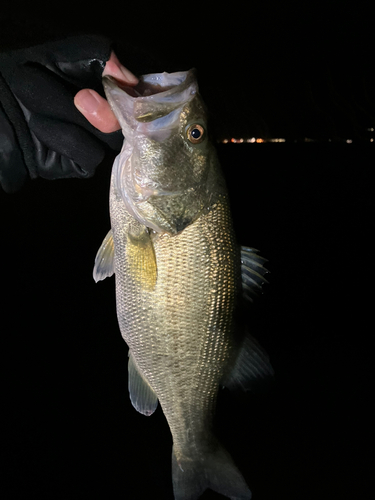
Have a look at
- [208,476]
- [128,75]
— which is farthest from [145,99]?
[208,476]

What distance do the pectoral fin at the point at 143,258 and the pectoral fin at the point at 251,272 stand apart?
0.39 m

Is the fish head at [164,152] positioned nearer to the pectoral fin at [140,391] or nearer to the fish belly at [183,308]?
the fish belly at [183,308]

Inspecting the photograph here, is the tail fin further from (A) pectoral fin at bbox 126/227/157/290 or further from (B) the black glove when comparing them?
(B) the black glove

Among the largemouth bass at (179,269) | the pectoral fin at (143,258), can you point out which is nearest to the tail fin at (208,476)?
the largemouth bass at (179,269)

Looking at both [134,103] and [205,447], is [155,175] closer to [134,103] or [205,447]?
[134,103]

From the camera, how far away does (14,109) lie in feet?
4.63

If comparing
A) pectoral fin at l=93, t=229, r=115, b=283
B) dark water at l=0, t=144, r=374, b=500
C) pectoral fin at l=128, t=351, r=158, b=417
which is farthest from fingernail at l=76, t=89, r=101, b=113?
dark water at l=0, t=144, r=374, b=500

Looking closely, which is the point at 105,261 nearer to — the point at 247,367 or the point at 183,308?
the point at 183,308

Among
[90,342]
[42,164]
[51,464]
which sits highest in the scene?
[42,164]

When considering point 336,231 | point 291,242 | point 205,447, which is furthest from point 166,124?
point 336,231

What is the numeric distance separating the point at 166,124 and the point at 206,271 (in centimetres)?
55

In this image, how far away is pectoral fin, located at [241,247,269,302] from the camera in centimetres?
134

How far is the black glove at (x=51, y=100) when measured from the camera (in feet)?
4.37

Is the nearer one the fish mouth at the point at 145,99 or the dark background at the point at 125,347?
the fish mouth at the point at 145,99
